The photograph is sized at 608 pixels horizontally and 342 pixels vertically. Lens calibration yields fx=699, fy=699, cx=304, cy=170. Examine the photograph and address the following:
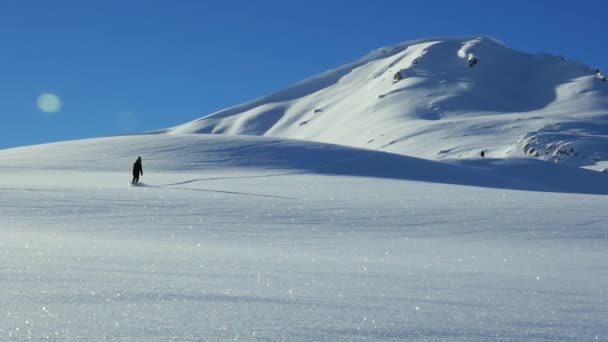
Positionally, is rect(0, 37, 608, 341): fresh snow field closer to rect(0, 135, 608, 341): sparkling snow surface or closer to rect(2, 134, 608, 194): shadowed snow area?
rect(0, 135, 608, 341): sparkling snow surface

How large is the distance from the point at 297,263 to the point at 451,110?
138 meters

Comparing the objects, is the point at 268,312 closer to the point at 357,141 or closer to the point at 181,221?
the point at 181,221

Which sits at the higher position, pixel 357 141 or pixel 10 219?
pixel 357 141

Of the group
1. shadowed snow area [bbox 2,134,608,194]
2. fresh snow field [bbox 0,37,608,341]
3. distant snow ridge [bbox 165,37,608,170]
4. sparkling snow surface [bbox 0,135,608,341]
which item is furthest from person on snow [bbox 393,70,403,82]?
sparkling snow surface [bbox 0,135,608,341]

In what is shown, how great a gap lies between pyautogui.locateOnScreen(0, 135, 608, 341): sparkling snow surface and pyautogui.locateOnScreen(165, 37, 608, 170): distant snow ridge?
73717mm

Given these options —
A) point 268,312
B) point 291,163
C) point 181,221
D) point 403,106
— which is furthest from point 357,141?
point 268,312

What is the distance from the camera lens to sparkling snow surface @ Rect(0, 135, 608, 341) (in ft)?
18.5

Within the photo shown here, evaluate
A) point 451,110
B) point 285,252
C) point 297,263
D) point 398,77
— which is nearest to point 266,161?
point 285,252

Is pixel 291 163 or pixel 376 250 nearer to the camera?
pixel 376 250

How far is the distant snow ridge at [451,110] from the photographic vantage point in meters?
102

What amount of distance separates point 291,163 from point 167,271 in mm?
28393

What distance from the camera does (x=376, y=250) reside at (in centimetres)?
1190

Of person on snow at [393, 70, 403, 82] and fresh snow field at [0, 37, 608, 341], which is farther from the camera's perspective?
person on snow at [393, 70, 403, 82]

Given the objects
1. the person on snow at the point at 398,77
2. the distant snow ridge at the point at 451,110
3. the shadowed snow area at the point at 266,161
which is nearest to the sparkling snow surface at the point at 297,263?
the shadowed snow area at the point at 266,161
